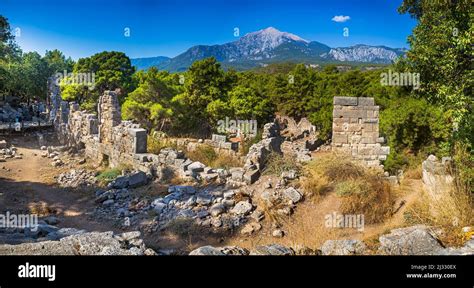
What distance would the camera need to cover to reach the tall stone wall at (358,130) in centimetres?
962

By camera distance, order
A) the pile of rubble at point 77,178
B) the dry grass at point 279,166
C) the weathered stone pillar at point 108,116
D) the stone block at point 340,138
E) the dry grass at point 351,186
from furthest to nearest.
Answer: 1. the weathered stone pillar at point 108,116
2. the pile of rubble at point 77,178
3. the stone block at point 340,138
4. the dry grass at point 279,166
5. the dry grass at point 351,186

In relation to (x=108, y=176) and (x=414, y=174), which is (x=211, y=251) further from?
(x=108, y=176)

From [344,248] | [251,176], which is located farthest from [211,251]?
[251,176]

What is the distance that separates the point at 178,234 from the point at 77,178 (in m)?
6.75

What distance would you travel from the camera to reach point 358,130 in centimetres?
969

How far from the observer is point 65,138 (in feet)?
67.2

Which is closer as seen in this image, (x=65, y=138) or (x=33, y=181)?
(x=33, y=181)

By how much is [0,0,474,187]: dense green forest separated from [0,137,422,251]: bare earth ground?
6.74 feet

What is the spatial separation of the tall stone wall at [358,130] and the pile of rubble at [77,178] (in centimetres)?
833

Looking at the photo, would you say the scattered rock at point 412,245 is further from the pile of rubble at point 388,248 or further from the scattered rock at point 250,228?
the scattered rock at point 250,228

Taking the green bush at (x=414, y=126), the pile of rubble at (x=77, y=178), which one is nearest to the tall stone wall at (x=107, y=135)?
the pile of rubble at (x=77, y=178)

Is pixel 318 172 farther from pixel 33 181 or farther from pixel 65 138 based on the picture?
pixel 65 138
